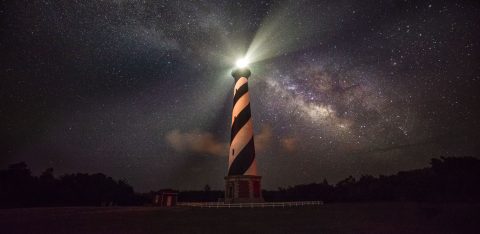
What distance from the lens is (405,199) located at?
39312 mm

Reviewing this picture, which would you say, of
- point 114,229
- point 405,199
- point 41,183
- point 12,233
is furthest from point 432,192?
point 41,183

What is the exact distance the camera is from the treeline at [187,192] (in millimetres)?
33469

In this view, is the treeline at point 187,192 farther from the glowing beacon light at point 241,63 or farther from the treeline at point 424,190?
the glowing beacon light at point 241,63

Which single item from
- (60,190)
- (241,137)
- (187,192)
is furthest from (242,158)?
(60,190)

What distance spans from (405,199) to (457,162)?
1214 centimetres

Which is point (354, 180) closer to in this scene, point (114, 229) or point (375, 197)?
point (375, 197)

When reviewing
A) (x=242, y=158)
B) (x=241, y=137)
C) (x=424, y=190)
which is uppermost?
(x=241, y=137)

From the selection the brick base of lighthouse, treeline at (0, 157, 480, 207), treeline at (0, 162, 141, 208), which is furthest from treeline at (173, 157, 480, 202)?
the brick base of lighthouse

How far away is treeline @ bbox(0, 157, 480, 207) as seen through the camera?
33469mm

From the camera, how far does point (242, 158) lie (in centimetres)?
2636

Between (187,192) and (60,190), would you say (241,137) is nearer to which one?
(187,192)

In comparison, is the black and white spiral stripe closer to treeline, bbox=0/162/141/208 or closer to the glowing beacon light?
the glowing beacon light

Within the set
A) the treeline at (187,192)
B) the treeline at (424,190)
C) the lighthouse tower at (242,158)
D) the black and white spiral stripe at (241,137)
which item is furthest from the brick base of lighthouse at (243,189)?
the treeline at (424,190)

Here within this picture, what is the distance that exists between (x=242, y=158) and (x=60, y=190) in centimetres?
2910
